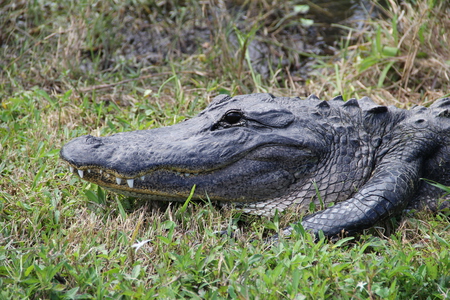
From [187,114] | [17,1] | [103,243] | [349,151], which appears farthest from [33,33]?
[349,151]

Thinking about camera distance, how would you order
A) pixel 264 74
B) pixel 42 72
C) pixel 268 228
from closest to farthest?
1. pixel 268 228
2. pixel 42 72
3. pixel 264 74

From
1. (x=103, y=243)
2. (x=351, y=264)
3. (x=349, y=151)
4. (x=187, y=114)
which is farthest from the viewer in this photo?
(x=187, y=114)

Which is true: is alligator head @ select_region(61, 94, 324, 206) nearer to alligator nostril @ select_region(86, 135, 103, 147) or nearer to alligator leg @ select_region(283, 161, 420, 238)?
alligator nostril @ select_region(86, 135, 103, 147)

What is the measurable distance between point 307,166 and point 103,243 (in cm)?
146

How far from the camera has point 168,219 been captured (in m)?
3.21

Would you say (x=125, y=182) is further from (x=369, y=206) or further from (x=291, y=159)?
(x=369, y=206)

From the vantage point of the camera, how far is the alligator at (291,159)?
3.09 metres

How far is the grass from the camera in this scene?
246 centimetres

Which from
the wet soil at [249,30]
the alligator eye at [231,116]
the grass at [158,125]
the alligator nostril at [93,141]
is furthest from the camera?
the wet soil at [249,30]

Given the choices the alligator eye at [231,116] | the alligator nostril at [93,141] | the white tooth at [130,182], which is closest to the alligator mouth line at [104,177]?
the white tooth at [130,182]

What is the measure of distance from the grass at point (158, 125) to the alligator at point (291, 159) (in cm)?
17

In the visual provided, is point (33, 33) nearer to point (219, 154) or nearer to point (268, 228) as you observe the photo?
point (219, 154)

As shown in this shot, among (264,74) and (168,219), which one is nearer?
(168,219)

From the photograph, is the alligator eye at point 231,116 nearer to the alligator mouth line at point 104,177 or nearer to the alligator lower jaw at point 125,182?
the alligator lower jaw at point 125,182
